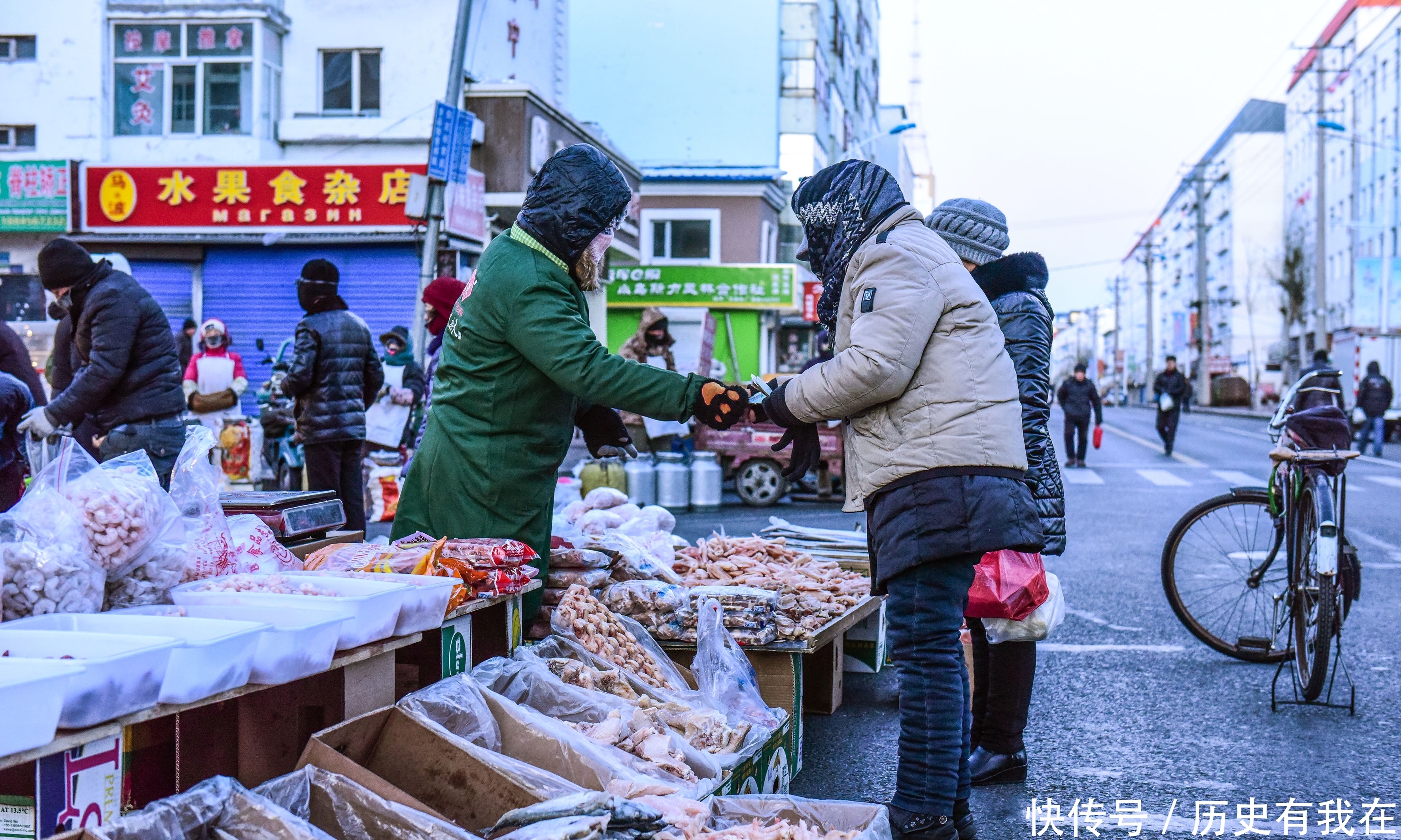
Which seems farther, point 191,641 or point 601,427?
point 601,427

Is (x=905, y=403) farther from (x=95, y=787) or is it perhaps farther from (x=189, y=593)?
(x=95, y=787)

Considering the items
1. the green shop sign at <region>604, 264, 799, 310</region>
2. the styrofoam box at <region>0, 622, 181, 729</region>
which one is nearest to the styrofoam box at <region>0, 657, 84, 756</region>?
the styrofoam box at <region>0, 622, 181, 729</region>

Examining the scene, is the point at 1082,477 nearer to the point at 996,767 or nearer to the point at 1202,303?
the point at 996,767

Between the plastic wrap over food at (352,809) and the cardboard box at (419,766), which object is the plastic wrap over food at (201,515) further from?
the plastic wrap over food at (352,809)

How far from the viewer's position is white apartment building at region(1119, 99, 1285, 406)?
81.5 meters

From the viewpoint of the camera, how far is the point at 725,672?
3928 millimetres

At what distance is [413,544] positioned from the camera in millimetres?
3658

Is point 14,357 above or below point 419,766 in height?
above

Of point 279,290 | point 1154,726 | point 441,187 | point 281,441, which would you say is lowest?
point 1154,726

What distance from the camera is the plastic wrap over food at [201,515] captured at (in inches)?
124

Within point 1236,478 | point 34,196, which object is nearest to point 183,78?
point 34,196

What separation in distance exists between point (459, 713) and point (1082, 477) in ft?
53.4

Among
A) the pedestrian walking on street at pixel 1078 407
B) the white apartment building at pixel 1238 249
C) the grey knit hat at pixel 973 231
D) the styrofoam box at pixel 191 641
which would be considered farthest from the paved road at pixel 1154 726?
the white apartment building at pixel 1238 249

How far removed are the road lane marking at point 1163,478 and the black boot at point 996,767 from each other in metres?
13.0
